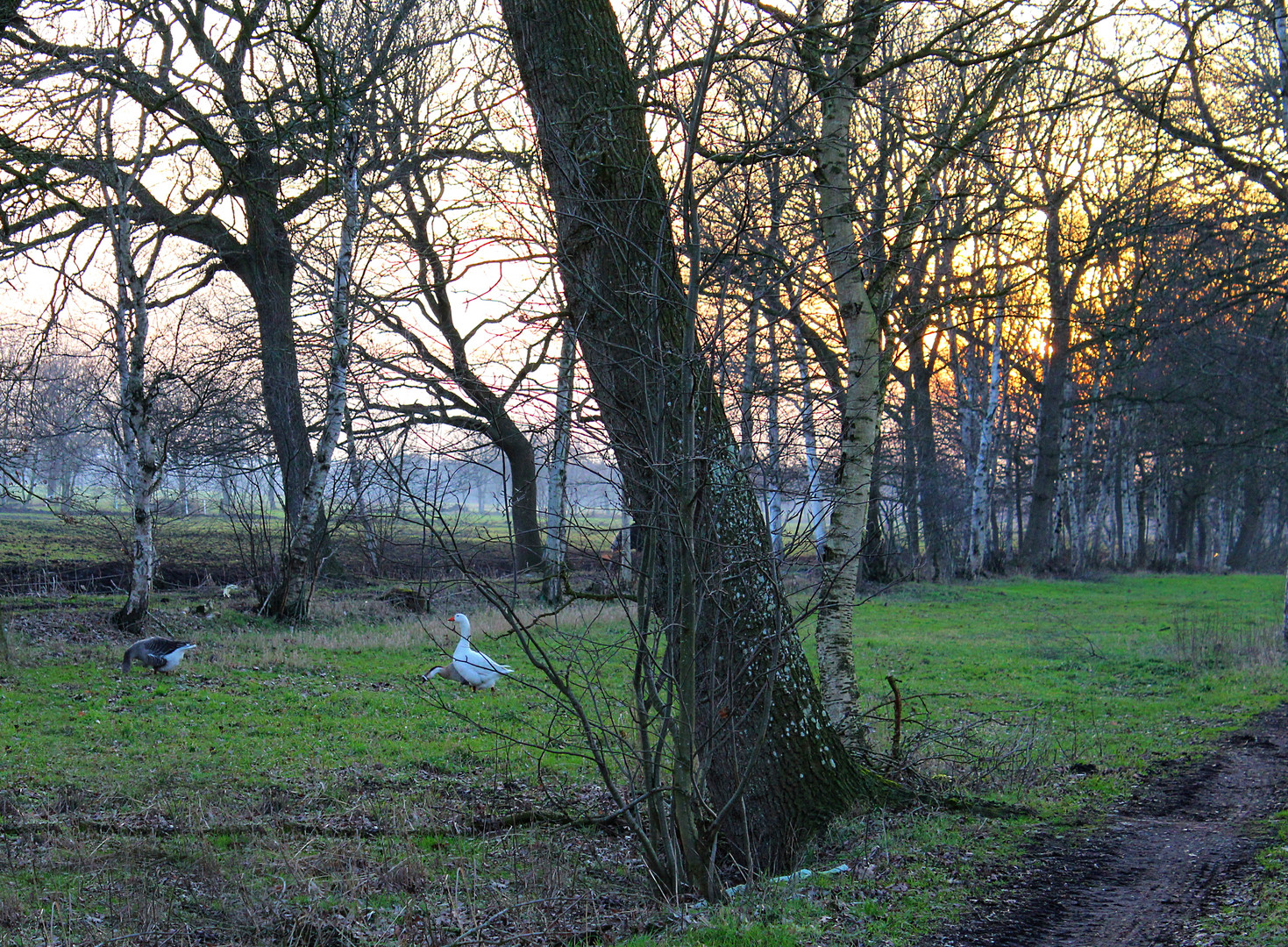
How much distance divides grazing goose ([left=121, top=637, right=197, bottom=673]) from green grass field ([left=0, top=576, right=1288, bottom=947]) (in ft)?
0.68

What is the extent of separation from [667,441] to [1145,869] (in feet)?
12.2

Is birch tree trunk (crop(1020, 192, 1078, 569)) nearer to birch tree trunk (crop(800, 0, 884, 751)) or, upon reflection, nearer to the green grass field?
the green grass field

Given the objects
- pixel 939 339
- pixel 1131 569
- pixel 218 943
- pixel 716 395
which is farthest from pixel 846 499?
pixel 1131 569

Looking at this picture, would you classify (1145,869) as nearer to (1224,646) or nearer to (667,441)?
(667,441)

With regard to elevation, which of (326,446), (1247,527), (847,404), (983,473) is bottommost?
(1247,527)

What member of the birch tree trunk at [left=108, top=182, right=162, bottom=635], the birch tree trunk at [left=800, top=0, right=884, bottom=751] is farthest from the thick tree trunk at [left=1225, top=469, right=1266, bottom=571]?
the birch tree trunk at [left=108, top=182, right=162, bottom=635]

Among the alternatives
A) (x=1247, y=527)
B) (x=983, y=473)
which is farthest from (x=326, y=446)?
(x=1247, y=527)

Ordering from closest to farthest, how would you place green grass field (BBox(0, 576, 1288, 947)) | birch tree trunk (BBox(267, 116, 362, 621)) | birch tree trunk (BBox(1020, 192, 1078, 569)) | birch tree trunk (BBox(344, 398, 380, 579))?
green grass field (BBox(0, 576, 1288, 947)) < birch tree trunk (BBox(344, 398, 380, 579)) < birch tree trunk (BBox(267, 116, 362, 621)) < birch tree trunk (BBox(1020, 192, 1078, 569))

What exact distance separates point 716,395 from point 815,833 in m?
2.84

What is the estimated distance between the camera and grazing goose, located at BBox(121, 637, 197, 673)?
11.5 m

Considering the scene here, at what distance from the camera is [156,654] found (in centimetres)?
1148

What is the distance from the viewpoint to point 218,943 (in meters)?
4.43

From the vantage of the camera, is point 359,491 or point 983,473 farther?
point 983,473

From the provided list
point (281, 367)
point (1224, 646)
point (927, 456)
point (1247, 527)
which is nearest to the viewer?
point (1224, 646)
